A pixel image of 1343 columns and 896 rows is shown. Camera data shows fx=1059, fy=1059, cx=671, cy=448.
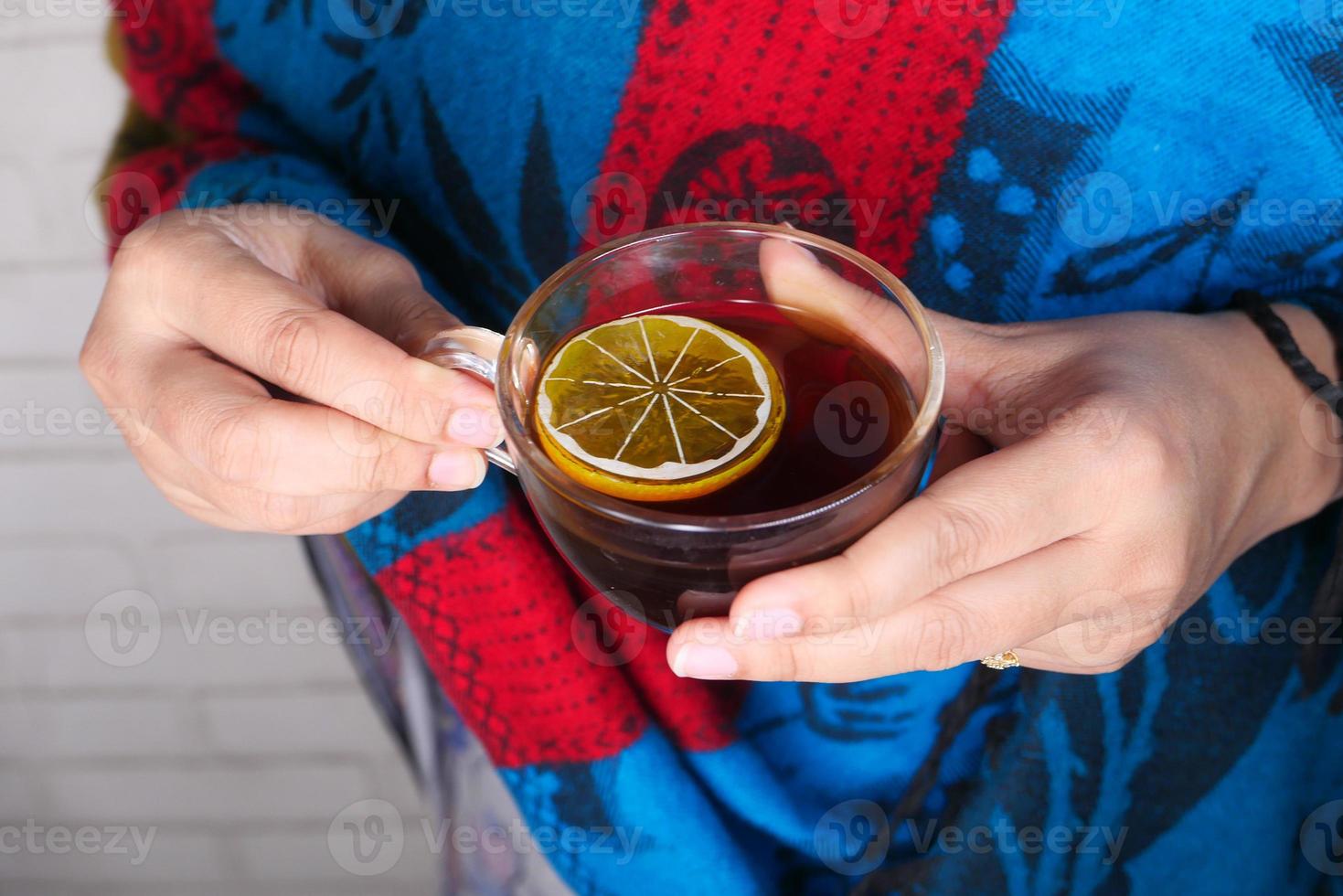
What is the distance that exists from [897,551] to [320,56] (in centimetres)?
67

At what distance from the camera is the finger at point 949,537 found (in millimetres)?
521

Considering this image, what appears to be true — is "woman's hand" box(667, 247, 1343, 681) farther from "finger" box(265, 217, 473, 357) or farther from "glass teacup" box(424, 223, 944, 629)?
"finger" box(265, 217, 473, 357)

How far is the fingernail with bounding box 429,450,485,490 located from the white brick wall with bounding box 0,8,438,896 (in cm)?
94

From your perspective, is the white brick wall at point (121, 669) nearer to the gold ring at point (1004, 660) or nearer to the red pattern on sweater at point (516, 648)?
the red pattern on sweater at point (516, 648)

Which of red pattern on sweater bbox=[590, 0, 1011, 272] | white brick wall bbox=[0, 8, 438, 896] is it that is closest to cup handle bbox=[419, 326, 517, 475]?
red pattern on sweater bbox=[590, 0, 1011, 272]

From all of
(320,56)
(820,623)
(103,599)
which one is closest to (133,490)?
(103,599)

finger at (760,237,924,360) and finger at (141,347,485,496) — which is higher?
finger at (760,237,924,360)

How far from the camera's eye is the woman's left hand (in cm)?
55

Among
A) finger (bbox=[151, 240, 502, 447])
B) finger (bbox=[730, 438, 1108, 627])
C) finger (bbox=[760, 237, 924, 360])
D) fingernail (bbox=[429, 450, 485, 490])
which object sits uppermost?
finger (bbox=[760, 237, 924, 360])

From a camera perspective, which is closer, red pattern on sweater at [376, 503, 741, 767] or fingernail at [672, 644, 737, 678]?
fingernail at [672, 644, 737, 678]

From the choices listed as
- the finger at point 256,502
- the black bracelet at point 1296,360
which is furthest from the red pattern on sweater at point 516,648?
the black bracelet at point 1296,360

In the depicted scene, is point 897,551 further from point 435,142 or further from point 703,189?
point 435,142

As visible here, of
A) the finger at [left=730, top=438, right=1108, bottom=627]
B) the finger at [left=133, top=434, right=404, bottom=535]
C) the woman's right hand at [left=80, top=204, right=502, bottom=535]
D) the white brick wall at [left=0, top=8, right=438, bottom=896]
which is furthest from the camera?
the white brick wall at [left=0, top=8, right=438, bottom=896]

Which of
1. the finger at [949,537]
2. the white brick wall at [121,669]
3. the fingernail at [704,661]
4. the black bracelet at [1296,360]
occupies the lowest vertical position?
the white brick wall at [121,669]
